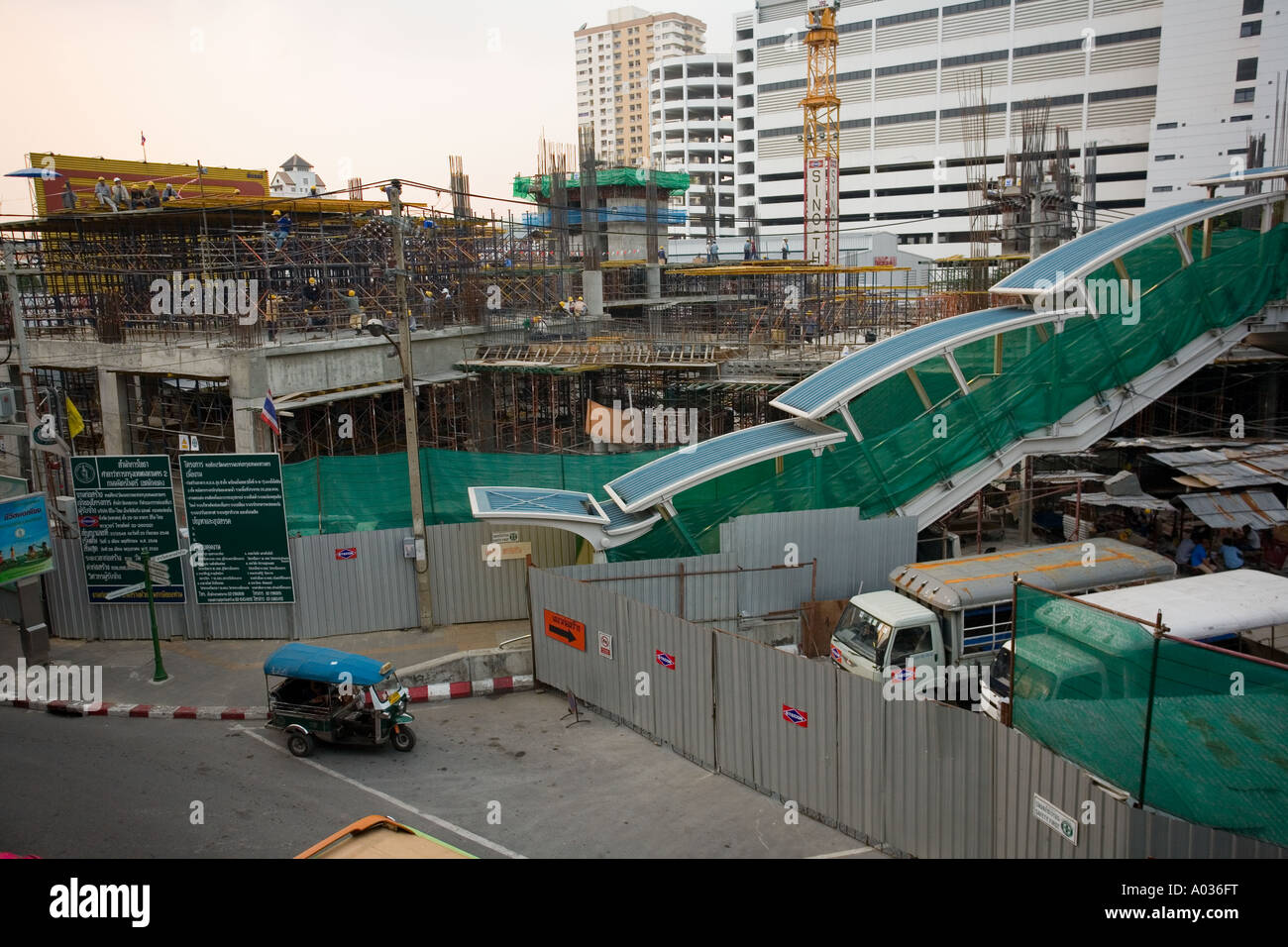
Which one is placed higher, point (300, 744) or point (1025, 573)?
point (1025, 573)

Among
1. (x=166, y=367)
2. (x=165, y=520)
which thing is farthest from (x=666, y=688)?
(x=166, y=367)

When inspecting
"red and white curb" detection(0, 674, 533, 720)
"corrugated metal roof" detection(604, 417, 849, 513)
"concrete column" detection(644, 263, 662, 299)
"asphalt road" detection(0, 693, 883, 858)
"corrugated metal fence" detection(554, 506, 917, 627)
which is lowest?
"asphalt road" detection(0, 693, 883, 858)

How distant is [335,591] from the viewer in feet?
47.4

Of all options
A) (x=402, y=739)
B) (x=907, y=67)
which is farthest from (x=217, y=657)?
(x=907, y=67)

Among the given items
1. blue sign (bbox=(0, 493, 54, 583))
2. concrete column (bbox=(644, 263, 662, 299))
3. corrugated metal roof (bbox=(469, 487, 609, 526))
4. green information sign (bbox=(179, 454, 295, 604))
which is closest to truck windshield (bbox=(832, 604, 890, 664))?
corrugated metal roof (bbox=(469, 487, 609, 526))

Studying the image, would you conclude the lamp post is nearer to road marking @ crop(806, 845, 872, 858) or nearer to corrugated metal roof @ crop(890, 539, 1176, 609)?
corrugated metal roof @ crop(890, 539, 1176, 609)

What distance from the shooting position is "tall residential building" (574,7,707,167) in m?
138

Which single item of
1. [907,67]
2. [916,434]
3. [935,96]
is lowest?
A: [916,434]

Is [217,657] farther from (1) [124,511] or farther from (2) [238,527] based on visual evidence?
(1) [124,511]

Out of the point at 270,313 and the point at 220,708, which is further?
the point at 270,313

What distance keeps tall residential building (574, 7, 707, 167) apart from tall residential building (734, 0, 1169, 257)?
5867 centimetres

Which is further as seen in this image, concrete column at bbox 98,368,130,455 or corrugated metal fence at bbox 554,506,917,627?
concrete column at bbox 98,368,130,455

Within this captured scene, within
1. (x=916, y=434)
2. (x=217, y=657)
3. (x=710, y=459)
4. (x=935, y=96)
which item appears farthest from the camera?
(x=935, y=96)

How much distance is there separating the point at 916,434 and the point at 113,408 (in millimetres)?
20384
